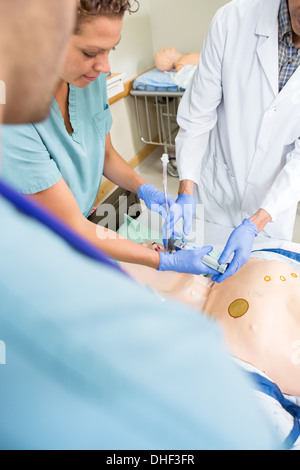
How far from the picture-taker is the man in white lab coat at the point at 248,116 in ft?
4.12

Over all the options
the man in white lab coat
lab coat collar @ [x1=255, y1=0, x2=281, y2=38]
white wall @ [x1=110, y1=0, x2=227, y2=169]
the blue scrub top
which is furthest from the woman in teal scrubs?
white wall @ [x1=110, y1=0, x2=227, y2=169]

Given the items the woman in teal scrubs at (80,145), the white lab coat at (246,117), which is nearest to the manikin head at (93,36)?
the woman in teal scrubs at (80,145)

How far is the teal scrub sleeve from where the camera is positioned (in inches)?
37.4

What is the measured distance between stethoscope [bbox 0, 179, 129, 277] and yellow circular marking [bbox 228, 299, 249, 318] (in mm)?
974

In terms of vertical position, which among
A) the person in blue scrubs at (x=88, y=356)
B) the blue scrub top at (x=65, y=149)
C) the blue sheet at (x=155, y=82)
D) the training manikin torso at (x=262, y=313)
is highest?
the person in blue scrubs at (x=88, y=356)

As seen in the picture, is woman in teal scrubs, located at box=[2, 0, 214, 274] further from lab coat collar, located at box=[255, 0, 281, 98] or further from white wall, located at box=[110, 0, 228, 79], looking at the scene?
white wall, located at box=[110, 0, 228, 79]

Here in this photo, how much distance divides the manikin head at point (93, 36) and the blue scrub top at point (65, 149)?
0.17m

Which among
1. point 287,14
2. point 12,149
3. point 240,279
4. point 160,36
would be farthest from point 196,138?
point 160,36

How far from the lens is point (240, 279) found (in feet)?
4.39

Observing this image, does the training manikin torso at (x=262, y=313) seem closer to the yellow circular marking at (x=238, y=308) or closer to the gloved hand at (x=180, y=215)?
the yellow circular marking at (x=238, y=308)

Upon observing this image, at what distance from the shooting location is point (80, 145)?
1224 mm

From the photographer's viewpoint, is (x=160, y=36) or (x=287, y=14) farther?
(x=160, y=36)
